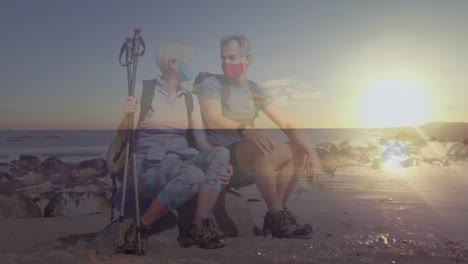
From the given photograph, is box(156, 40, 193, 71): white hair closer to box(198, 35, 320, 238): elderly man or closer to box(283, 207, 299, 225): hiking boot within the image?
box(198, 35, 320, 238): elderly man

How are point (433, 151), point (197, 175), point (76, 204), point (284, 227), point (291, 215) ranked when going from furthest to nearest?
point (433, 151), point (76, 204), point (291, 215), point (284, 227), point (197, 175)

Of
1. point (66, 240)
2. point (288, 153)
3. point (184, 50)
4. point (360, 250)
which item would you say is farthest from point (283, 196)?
point (66, 240)

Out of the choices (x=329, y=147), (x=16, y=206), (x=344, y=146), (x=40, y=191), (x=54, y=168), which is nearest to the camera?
(x=16, y=206)

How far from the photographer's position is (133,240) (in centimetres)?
415

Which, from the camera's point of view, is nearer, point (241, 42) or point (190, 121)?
point (190, 121)

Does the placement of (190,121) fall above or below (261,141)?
above

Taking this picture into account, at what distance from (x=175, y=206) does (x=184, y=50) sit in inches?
67.8

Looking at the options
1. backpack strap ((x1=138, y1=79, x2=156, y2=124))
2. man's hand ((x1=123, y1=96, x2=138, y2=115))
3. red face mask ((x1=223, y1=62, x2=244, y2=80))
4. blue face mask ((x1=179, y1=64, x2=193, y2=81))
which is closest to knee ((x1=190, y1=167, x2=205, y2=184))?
backpack strap ((x1=138, y1=79, x2=156, y2=124))

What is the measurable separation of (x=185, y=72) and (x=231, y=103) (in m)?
0.61

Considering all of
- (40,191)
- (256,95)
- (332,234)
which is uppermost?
(256,95)

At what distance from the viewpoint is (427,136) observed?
10.5 m

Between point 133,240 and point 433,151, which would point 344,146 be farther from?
point 133,240

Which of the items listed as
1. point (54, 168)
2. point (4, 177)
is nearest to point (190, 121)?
point (54, 168)

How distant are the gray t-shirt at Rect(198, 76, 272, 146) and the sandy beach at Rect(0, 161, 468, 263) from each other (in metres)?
0.64
